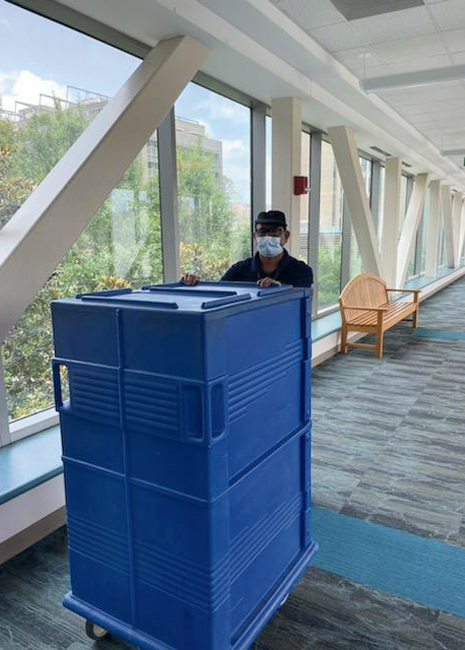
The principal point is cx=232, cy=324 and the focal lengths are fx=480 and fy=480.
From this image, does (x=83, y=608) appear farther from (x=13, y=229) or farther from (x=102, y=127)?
(x=102, y=127)

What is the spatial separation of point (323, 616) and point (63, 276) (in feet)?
7.98

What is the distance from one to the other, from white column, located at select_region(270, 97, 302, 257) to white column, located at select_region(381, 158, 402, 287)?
14.1 feet

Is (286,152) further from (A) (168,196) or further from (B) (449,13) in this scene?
(B) (449,13)

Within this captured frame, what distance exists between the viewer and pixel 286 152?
4.86 m

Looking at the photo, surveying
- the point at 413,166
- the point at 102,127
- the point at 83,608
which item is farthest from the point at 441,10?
the point at 413,166

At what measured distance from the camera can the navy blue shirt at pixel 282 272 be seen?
2.59 m

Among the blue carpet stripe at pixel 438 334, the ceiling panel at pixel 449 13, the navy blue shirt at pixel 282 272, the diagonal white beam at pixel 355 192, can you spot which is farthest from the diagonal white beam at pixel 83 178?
the blue carpet stripe at pixel 438 334

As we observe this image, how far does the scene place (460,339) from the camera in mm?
7066

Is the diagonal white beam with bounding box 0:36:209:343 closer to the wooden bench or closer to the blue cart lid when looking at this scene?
the blue cart lid

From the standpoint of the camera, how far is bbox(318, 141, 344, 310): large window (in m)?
6.97

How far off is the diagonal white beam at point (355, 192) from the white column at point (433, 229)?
653 centimetres

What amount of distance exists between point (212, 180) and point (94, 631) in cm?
373

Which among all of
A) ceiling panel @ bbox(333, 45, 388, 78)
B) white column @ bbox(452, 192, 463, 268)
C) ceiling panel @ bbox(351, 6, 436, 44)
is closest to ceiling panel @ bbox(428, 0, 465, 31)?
ceiling panel @ bbox(351, 6, 436, 44)

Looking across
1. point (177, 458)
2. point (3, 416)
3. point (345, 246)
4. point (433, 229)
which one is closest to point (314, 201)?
point (345, 246)
